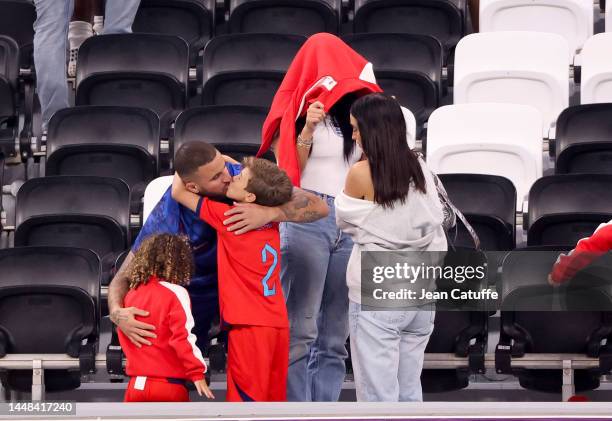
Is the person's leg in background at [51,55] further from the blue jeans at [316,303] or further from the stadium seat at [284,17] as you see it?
the blue jeans at [316,303]

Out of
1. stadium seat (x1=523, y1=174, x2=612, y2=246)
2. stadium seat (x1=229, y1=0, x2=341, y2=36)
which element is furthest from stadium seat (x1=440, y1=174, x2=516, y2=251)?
stadium seat (x1=229, y1=0, x2=341, y2=36)

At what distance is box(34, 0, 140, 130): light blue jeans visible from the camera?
6.79 metres

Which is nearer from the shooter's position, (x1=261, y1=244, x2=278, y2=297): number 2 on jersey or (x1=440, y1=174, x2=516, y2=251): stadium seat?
(x1=261, y1=244, x2=278, y2=297): number 2 on jersey

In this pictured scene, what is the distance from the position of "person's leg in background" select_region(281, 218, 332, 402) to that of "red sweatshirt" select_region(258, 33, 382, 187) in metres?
0.17

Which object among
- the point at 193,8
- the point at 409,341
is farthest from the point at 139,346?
the point at 193,8

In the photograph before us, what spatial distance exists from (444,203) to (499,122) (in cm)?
199

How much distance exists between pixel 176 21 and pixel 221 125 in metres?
1.65

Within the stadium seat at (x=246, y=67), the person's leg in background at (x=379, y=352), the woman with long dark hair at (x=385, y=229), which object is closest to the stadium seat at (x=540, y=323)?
the woman with long dark hair at (x=385, y=229)

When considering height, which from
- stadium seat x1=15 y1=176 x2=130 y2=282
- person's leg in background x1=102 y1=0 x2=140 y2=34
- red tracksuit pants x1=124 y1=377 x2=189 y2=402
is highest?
person's leg in background x1=102 y1=0 x2=140 y2=34

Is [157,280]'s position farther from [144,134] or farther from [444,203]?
[144,134]

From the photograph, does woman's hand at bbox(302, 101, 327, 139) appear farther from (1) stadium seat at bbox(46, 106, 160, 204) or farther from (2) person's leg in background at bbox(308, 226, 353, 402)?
(1) stadium seat at bbox(46, 106, 160, 204)

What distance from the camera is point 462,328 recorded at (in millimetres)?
5305

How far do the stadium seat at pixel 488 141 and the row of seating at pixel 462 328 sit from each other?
1.09m

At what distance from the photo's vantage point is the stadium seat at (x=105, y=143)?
248 inches
